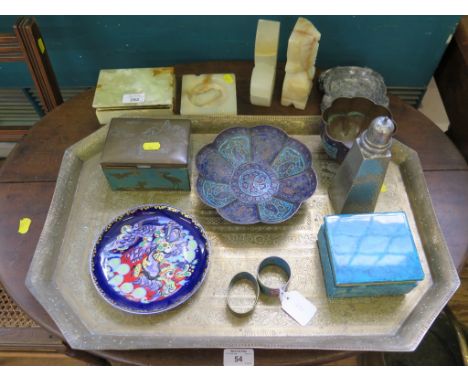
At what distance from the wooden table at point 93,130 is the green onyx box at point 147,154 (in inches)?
7.5

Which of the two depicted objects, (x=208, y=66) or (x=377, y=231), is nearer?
(x=377, y=231)

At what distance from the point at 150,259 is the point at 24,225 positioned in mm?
Result: 345

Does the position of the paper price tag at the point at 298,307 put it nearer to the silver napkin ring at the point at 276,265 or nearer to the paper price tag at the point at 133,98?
the silver napkin ring at the point at 276,265

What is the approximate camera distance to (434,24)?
54.3 inches

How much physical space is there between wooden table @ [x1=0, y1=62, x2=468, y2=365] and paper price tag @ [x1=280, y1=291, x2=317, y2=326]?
76 millimetres

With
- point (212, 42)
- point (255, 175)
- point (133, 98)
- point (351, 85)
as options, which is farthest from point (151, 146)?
point (351, 85)

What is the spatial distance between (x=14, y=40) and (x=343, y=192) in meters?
1.01

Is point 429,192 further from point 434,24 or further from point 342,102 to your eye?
point 434,24

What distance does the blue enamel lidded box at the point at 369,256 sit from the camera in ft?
3.10

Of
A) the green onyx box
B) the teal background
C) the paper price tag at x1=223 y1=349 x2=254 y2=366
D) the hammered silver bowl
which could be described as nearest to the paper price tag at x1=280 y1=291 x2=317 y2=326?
the paper price tag at x1=223 y1=349 x2=254 y2=366

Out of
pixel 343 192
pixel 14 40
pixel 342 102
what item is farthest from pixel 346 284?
pixel 14 40

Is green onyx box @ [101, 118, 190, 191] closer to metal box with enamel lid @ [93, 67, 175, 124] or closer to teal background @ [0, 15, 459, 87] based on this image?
metal box with enamel lid @ [93, 67, 175, 124]

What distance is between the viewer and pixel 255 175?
122cm

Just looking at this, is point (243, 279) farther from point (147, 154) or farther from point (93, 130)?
point (93, 130)
